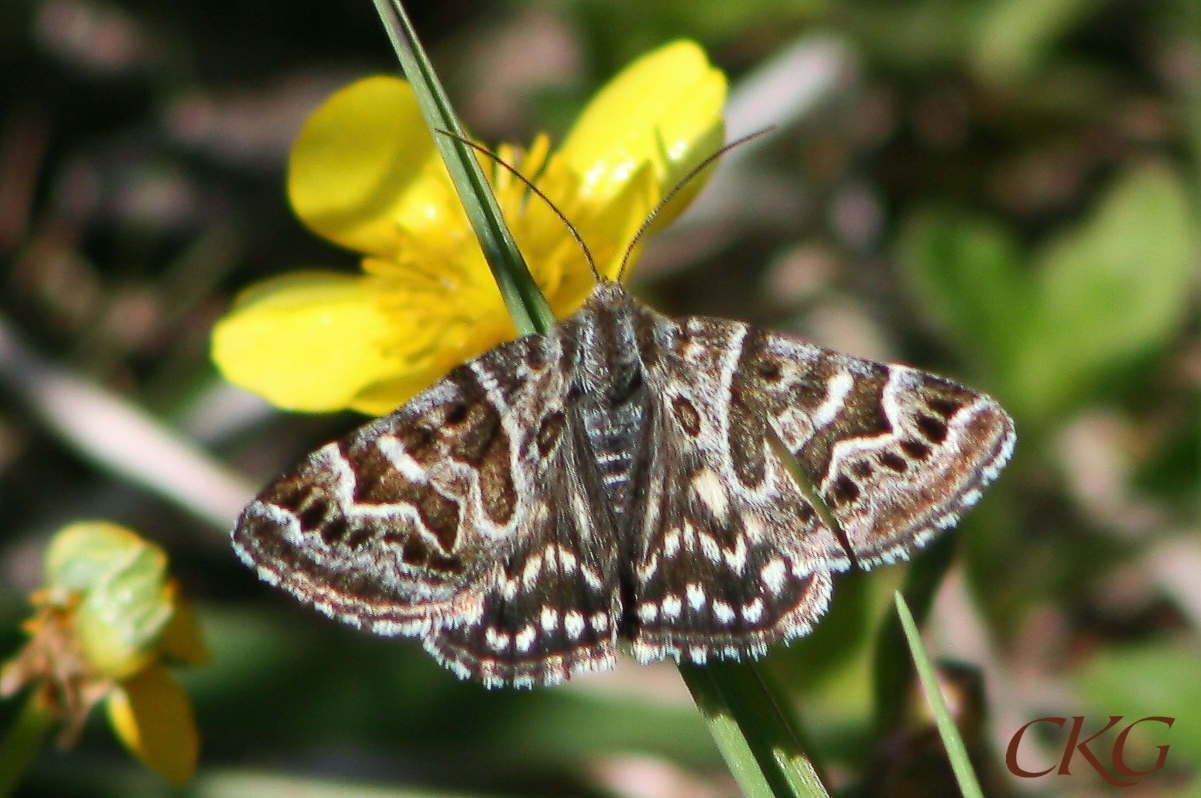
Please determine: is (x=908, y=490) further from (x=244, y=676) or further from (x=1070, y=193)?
(x=1070, y=193)

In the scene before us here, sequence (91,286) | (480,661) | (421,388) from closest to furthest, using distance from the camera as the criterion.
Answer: (480,661) < (421,388) < (91,286)

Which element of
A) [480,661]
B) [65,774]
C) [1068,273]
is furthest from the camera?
[1068,273]

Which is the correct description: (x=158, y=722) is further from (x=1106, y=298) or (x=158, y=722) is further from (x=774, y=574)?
(x=1106, y=298)

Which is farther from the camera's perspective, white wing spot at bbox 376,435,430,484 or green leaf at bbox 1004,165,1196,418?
green leaf at bbox 1004,165,1196,418

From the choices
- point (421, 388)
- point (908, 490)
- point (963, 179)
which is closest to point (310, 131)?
point (421, 388)

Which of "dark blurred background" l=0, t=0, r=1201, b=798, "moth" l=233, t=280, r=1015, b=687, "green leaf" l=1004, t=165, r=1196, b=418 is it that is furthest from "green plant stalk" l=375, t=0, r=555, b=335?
"green leaf" l=1004, t=165, r=1196, b=418

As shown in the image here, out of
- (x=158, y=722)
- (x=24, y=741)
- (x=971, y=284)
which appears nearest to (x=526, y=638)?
(x=158, y=722)

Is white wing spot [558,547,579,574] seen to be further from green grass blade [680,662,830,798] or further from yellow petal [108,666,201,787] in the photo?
yellow petal [108,666,201,787]
